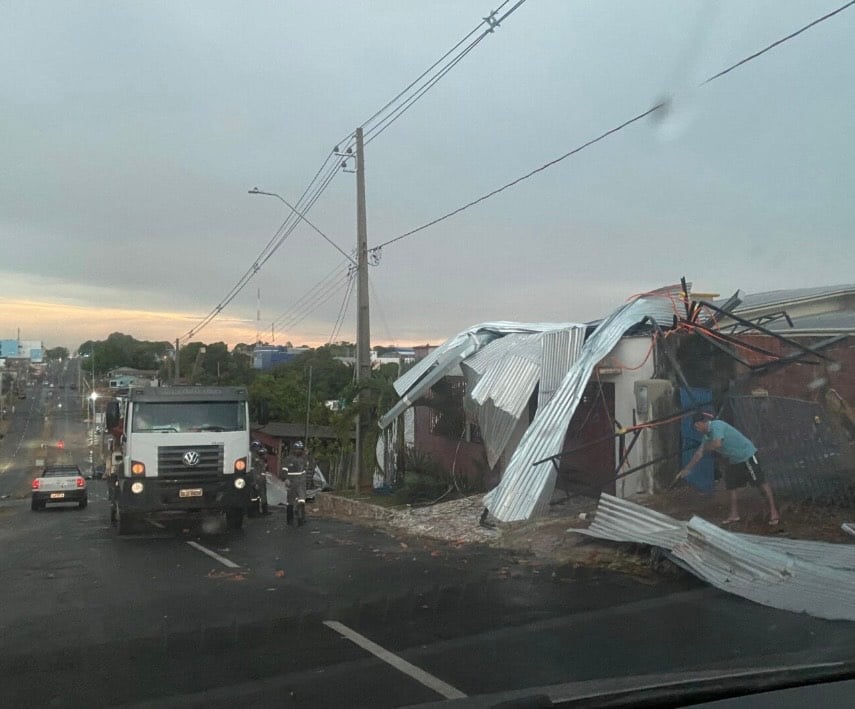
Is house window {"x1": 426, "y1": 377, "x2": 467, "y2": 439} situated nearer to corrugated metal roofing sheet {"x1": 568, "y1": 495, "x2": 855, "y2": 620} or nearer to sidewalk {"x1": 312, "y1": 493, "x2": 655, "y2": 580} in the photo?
sidewalk {"x1": 312, "y1": 493, "x2": 655, "y2": 580}

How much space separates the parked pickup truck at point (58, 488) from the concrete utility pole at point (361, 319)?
1210 centimetres

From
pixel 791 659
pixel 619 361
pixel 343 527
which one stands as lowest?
pixel 343 527

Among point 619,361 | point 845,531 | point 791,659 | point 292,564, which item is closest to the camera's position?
point 791,659

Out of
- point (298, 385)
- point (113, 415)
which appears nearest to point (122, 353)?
point (298, 385)

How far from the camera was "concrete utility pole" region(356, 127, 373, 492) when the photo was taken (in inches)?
894

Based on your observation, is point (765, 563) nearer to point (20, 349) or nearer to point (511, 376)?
point (511, 376)

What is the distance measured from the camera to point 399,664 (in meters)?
6.66

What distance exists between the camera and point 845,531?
33.1 feet

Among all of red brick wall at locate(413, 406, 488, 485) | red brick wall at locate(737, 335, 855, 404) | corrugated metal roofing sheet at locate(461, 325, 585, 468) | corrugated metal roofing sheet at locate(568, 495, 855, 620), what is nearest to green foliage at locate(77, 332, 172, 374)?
red brick wall at locate(413, 406, 488, 485)

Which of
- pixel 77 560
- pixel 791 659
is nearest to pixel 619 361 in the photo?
pixel 77 560

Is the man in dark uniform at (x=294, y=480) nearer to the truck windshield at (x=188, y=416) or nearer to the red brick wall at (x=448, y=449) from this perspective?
the truck windshield at (x=188, y=416)

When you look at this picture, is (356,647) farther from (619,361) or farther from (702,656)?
(619,361)

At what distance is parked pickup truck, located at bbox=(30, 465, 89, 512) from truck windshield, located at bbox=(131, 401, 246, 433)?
633 inches

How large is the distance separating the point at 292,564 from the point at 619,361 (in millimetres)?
6771
